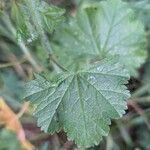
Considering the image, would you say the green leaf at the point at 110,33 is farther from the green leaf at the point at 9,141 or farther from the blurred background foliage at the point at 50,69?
the green leaf at the point at 9,141

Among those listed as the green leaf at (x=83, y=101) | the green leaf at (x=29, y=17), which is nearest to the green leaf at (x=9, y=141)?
the green leaf at (x=83, y=101)

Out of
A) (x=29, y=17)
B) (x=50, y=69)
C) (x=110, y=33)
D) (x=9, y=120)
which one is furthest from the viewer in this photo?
(x=50, y=69)

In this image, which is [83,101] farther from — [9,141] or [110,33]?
[110,33]

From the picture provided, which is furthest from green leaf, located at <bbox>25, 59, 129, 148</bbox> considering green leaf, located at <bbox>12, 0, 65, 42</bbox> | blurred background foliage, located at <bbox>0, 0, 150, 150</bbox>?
blurred background foliage, located at <bbox>0, 0, 150, 150</bbox>

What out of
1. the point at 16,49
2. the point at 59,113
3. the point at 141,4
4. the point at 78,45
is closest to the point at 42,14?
the point at 59,113

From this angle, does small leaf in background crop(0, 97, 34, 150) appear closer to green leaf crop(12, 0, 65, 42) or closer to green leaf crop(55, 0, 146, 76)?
green leaf crop(55, 0, 146, 76)

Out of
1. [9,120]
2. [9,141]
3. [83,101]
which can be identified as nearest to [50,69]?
[9,120]

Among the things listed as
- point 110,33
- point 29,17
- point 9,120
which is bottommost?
point 9,120
